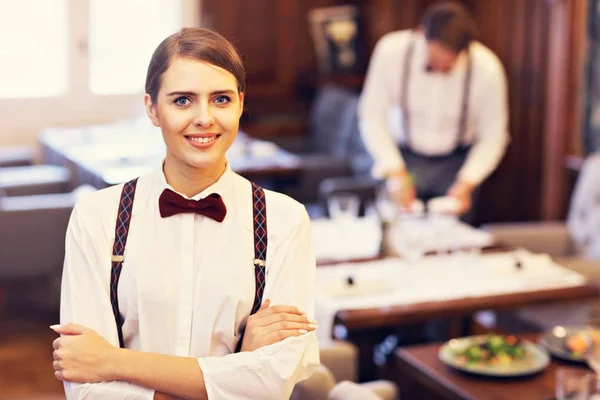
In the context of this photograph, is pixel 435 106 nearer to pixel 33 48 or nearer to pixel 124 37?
pixel 124 37

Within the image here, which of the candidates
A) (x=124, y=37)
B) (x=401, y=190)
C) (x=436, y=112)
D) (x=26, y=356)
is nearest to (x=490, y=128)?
(x=436, y=112)

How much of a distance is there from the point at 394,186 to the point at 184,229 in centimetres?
262

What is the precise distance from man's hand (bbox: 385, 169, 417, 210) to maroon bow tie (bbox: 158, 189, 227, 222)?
2.55 meters

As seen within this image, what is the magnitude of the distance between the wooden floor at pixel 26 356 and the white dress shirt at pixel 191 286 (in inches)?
101

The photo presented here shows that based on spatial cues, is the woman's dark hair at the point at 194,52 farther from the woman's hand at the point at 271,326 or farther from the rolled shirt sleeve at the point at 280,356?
the woman's hand at the point at 271,326

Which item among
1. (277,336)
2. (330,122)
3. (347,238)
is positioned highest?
(330,122)

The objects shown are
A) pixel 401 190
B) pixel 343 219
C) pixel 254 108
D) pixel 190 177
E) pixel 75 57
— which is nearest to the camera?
pixel 190 177

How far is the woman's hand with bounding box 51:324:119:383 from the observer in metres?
1.82

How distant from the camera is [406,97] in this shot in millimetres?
4973

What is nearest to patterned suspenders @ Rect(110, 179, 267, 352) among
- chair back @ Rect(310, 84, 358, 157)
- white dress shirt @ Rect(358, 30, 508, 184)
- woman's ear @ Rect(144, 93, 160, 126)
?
woman's ear @ Rect(144, 93, 160, 126)

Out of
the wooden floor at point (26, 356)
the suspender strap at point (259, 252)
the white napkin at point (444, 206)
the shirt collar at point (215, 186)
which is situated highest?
the shirt collar at point (215, 186)

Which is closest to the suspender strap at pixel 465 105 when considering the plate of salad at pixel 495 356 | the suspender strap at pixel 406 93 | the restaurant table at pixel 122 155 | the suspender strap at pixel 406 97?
the suspender strap at pixel 406 97

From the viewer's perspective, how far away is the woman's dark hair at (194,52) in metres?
1.83

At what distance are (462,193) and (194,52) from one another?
2897mm
